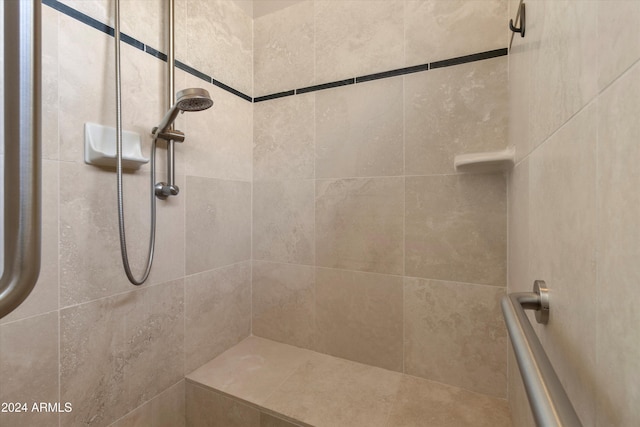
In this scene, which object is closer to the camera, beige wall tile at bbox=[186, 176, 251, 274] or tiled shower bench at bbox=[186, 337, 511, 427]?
tiled shower bench at bbox=[186, 337, 511, 427]

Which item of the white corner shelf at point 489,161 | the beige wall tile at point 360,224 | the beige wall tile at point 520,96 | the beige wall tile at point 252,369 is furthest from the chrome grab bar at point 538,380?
the beige wall tile at point 252,369

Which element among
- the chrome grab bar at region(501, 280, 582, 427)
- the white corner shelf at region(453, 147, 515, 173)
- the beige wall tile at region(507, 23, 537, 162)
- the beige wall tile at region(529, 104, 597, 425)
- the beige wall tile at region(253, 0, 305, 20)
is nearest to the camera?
the chrome grab bar at region(501, 280, 582, 427)

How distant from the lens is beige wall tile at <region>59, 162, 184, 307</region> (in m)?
0.74

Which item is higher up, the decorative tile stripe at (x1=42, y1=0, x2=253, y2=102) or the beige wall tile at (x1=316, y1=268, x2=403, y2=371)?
the decorative tile stripe at (x1=42, y1=0, x2=253, y2=102)

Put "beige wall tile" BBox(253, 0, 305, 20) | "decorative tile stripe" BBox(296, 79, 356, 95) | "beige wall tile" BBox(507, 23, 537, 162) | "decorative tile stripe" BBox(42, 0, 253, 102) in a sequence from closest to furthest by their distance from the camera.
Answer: "beige wall tile" BBox(507, 23, 537, 162) → "decorative tile stripe" BBox(42, 0, 253, 102) → "decorative tile stripe" BBox(296, 79, 356, 95) → "beige wall tile" BBox(253, 0, 305, 20)

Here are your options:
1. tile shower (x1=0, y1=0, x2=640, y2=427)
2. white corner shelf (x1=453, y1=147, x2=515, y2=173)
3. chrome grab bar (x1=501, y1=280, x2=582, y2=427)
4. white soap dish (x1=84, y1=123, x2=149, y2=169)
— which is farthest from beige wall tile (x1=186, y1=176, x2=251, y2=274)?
chrome grab bar (x1=501, y1=280, x2=582, y2=427)

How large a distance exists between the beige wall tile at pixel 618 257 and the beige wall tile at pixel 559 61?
0.25 ft

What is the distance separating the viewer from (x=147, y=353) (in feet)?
3.10

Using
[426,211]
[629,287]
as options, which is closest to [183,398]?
[426,211]

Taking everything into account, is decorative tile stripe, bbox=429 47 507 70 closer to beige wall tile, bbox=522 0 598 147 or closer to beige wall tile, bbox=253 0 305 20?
beige wall tile, bbox=522 0 598 147

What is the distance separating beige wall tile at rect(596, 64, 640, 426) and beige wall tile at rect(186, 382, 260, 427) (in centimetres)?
100

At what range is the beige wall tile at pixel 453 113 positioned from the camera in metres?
0.96

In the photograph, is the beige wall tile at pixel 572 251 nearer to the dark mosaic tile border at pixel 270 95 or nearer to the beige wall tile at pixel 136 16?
the dark mosaic tile border at pixel 270 95

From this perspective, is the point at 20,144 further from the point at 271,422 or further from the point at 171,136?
the point at 271,422
